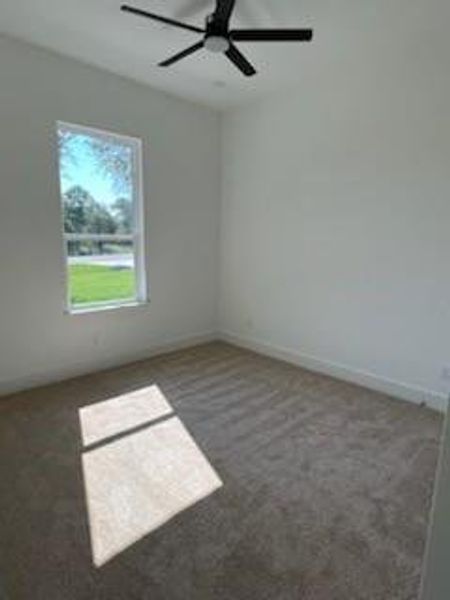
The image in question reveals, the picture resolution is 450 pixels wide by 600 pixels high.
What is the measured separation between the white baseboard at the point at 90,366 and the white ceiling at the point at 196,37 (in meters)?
2.81

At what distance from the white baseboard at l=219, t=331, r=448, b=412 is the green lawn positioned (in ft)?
A: 5.01

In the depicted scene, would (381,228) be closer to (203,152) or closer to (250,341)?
(250,341)

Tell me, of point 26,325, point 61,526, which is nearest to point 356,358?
point 61,526

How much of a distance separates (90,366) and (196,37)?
3087 millimetres

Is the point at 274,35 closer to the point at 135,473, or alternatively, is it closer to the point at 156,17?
the point at 156,17

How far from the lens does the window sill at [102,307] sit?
3.62 m

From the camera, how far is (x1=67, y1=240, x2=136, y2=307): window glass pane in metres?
3.64

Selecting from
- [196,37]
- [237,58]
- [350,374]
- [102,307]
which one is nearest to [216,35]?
[237,58]

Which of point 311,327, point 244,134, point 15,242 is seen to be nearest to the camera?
point 15,242

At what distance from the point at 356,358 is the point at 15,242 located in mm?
3267

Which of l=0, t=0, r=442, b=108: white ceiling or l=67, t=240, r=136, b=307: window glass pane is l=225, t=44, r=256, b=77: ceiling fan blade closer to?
l=0, t=0, r=442, b=108: white ceiling

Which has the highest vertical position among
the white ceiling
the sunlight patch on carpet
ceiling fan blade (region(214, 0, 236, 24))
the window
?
the white ceiling

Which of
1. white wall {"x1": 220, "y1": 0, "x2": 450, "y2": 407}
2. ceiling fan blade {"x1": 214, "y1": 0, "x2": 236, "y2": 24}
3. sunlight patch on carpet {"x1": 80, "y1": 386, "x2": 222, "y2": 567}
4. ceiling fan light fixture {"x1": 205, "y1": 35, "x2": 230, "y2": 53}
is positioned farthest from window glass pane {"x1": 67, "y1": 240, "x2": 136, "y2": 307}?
ceiling fan blade {"x1": 214, "y1": 0, "x2": 236, "y2": 24}

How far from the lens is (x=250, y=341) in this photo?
15.1 ft
